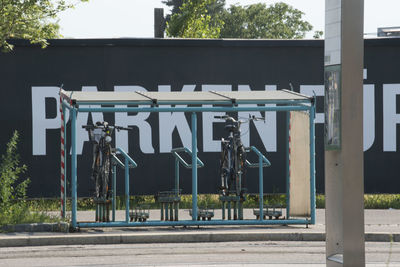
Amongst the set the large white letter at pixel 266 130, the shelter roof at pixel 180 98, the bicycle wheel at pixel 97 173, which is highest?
the shelter roof at pixel 180 98

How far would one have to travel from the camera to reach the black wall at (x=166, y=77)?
18.6 metres

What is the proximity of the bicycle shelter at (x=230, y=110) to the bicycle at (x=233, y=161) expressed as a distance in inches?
14.3

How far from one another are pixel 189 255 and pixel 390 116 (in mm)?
9022

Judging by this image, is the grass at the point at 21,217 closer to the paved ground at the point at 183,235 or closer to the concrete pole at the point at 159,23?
the paved ground at the point at 183,235

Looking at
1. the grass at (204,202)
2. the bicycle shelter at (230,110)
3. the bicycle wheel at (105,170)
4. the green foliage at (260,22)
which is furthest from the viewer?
the green foliage at (260,22)

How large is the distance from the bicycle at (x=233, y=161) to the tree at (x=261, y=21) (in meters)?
76.3

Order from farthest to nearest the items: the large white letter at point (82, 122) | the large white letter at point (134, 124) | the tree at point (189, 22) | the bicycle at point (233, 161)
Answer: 1. the tree at point (189, 22)
2. the large white letter at point (134, 124)
3. the large white letter at point (82, 122)
4. the bicycle at point (233, 161)

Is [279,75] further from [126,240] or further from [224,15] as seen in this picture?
[224,15]

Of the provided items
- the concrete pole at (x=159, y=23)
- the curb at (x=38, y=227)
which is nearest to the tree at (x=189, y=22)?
the concrete pole at (x=159, y=23)

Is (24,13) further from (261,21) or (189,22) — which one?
(261,21)

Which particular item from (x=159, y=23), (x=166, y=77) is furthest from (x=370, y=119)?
(x=159, y=23)

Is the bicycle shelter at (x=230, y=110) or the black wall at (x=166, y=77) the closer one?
the bicycle shelter at (x=230, y=110)

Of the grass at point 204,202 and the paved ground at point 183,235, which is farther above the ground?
the grass at point 204,202

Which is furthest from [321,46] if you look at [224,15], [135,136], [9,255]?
[224,15]
